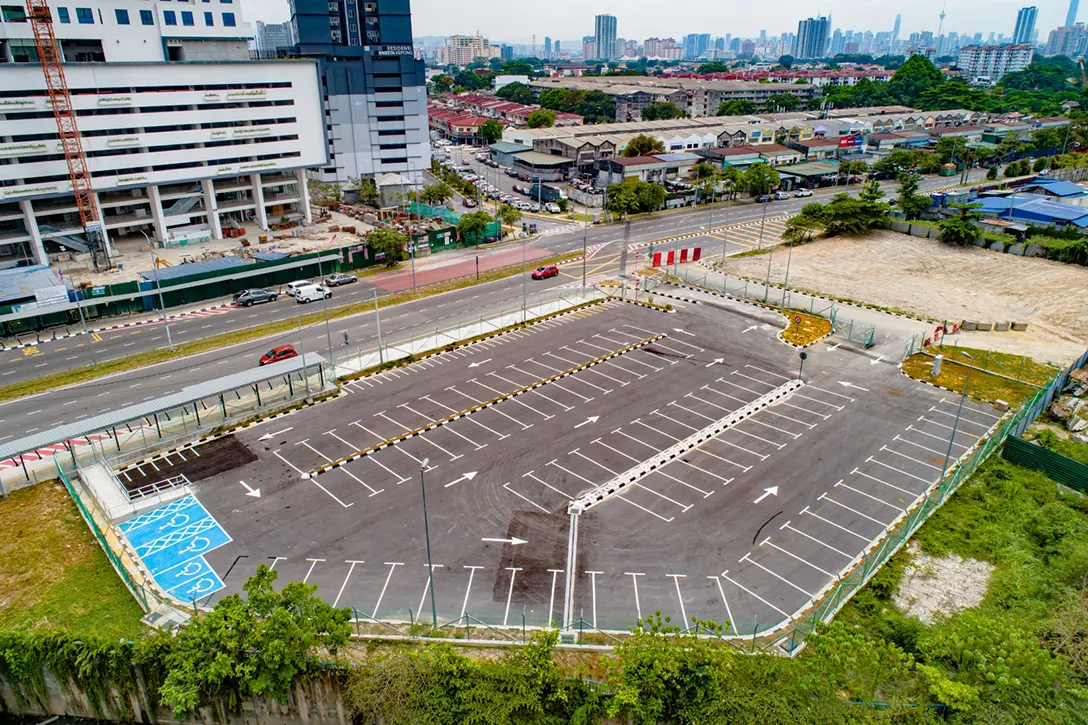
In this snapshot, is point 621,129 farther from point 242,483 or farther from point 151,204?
point 242,483

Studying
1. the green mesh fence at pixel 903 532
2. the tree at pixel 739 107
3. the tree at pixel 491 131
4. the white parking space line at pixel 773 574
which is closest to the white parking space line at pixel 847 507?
the green mesh fence at pixel 903 532

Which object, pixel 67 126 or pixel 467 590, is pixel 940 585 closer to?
pixel 467 590

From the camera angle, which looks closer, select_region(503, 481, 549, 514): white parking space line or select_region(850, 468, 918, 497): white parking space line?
select_region(503, 481, 549, 514): white parking space line

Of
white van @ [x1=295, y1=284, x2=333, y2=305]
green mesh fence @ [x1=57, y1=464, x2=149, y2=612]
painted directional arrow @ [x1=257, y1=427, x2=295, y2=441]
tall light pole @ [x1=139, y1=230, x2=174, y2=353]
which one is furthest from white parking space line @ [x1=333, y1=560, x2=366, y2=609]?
white van @ [x1=295, y1=284, x2=333, y2=305]

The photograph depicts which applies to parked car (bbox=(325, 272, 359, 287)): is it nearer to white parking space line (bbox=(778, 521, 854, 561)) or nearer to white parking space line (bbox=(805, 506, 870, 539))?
white parking space line (bbox=(805, 506, 870, 539))

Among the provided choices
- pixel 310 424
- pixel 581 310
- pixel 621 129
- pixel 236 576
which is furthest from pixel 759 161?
pixel 236 576

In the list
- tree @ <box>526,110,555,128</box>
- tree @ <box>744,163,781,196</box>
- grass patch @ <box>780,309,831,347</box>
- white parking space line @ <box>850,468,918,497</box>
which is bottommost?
white parking space line @ <box>850,468,918,497</box>

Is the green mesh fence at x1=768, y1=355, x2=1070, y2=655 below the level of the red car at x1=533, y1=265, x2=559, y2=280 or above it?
below
